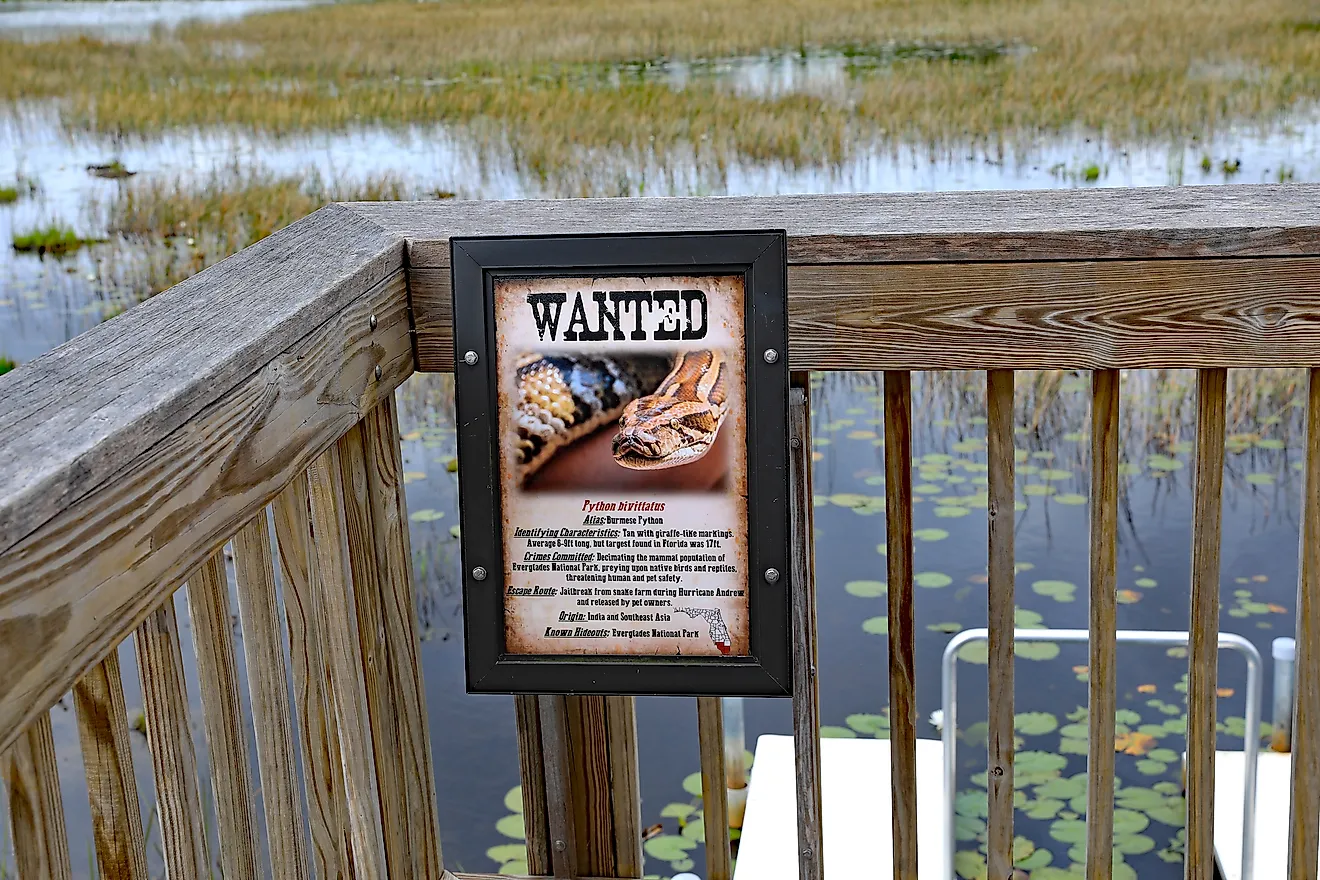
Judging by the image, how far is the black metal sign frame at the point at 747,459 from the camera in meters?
0.97

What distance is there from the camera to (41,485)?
0.57 m

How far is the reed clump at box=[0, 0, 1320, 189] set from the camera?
248 inches

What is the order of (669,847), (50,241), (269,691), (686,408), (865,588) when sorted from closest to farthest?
(269,691), (686,408), (669,847), (865,588), (50,241)

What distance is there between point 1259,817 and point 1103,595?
4.57ft

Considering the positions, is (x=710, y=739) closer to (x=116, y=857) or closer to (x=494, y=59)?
(x=116, y=857)

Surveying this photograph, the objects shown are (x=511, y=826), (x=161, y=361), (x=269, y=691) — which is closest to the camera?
(x=161, y=361)

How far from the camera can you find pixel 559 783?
48.1 inches

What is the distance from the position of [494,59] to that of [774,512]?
6.47 metres

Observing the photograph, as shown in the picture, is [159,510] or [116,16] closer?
[159,510]

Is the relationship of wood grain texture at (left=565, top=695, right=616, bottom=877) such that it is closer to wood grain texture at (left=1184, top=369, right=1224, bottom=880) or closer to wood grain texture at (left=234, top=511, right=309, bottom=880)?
wood grain texture at (left=234, top=511, right=309, bottom=880)

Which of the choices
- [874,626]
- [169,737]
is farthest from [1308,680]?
[874,626]

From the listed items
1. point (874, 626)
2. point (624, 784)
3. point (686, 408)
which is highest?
point (686, 408)

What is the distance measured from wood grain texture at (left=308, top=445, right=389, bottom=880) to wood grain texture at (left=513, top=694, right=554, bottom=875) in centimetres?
17

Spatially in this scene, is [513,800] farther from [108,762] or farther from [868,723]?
[108,762]
